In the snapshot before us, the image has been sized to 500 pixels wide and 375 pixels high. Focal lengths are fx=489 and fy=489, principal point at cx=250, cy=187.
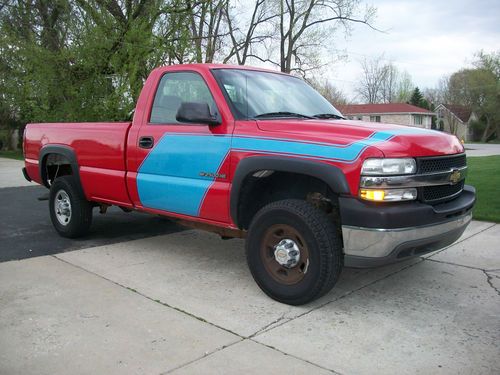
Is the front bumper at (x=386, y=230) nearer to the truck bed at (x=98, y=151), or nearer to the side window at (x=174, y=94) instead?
the side window at (x=174, y=94)

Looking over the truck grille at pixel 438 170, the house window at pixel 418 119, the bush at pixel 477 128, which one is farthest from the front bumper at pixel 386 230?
the bush at pixel 477 128

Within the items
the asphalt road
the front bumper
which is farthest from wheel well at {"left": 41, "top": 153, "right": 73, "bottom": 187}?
the front bumper

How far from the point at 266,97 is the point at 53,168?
11.5 feet

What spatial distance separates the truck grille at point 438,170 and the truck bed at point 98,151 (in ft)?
9.98

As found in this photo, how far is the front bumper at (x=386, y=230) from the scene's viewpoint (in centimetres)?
346

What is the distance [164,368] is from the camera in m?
Answer: 3.00

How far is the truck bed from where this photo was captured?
5.27 m

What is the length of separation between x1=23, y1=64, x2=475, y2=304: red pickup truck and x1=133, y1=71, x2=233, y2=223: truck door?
12 mm

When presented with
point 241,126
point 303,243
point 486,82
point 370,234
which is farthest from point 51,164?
point 486,82

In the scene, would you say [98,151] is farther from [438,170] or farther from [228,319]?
[438,170]

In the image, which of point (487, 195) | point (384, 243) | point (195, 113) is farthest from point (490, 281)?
point (487, 195)

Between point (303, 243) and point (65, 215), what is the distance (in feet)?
12.2

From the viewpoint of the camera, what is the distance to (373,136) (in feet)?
11.9

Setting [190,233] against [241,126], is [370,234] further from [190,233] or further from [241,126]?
[190,233]
